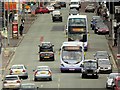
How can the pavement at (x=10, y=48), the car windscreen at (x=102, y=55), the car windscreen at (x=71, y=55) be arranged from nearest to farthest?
the car windscreen at (x=71, y=55) → the car windscreen at (x=102, y=55) → the pavement at (x=10, y=48)

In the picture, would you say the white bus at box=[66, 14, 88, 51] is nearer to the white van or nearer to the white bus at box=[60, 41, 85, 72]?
the white bus at box=[60, 41, 85, 72]

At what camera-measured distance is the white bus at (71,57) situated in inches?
3120

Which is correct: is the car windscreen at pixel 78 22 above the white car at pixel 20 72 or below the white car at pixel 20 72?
above

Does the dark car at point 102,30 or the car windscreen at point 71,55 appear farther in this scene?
the dark car at point 102,30

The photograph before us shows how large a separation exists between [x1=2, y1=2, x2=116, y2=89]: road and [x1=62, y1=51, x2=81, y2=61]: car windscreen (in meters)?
1.73

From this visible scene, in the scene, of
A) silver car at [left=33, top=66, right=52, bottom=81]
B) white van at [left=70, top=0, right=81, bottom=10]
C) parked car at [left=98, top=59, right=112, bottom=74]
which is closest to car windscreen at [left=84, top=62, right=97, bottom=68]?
parked car at [left=98, top=59, right=112, bottom=74]

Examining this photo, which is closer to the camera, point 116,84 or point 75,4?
point 116,84

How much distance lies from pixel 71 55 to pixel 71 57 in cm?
24

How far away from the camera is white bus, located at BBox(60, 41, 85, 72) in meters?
79.2

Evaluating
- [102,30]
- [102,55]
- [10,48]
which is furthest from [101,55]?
[102,30]

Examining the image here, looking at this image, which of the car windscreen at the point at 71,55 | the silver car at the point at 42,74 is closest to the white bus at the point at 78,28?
the car windscreen at the point at 71,55

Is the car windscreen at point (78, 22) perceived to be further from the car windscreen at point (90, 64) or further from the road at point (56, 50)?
the car windscreen at point (90, 64)

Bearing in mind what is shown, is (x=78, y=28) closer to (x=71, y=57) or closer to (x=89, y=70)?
(x=71, y=57)

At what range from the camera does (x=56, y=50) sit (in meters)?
96.6
